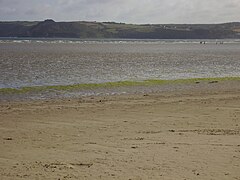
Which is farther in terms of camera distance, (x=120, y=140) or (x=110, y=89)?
(x=110, y=89)

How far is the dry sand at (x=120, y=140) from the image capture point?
29.3ft

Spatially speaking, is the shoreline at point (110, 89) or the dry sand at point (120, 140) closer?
the dry sand at point (120, 140)

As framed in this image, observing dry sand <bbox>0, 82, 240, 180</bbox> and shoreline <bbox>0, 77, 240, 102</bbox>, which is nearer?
dry sand <bbox>0, 82, 240, 180</bbox>

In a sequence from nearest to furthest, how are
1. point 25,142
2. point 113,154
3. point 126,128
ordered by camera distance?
point 113,154 → point 25,142 → point 126,128

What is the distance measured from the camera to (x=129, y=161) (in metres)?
9.50

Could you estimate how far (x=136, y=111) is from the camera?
55.7 ft

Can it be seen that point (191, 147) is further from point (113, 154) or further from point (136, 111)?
point (136, 111)

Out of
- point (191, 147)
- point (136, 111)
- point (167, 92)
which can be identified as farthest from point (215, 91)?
point (191, 147)

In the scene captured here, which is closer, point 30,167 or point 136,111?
point 30,167

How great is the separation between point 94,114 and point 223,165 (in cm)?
769

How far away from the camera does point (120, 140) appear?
1155 centimetres

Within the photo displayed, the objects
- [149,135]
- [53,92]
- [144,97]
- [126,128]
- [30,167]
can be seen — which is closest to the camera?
[30,167]

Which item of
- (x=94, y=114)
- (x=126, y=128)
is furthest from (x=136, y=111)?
(x=126, y=128)

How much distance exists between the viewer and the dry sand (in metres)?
8.92
